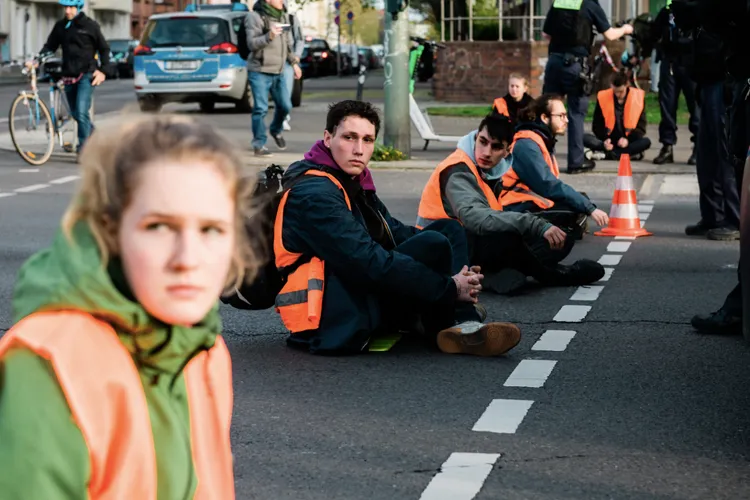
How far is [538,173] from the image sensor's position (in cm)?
989

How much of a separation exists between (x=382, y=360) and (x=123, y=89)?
38.1 m

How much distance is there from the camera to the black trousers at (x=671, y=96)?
17.1 metres

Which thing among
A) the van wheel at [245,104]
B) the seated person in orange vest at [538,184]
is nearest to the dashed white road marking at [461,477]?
the seated person in orange vest at [538,184]

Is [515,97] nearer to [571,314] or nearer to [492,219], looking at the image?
[492,219]

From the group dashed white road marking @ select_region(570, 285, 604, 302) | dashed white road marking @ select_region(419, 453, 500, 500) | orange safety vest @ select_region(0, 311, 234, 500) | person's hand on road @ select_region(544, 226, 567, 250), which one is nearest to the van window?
dashed white road marking @ select_region(570, 285, 604, 302)

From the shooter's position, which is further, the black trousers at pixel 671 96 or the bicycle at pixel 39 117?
the bicycle at pixel 39 117

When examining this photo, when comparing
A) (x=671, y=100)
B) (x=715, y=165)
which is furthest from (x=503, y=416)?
(x=671, y=100)

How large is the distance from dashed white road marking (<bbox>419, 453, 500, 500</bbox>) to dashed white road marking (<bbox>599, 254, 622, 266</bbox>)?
5240 mm

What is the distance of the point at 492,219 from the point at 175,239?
672 centimetres

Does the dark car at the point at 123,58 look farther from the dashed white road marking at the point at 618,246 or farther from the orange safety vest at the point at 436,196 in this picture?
the orange safety vest at the point at 436,196

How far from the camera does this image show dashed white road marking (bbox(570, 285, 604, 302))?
857cm

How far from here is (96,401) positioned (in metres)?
1.79

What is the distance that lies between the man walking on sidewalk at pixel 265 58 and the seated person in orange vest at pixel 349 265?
10336 mm

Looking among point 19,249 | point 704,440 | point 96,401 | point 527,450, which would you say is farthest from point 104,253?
point 19,249
